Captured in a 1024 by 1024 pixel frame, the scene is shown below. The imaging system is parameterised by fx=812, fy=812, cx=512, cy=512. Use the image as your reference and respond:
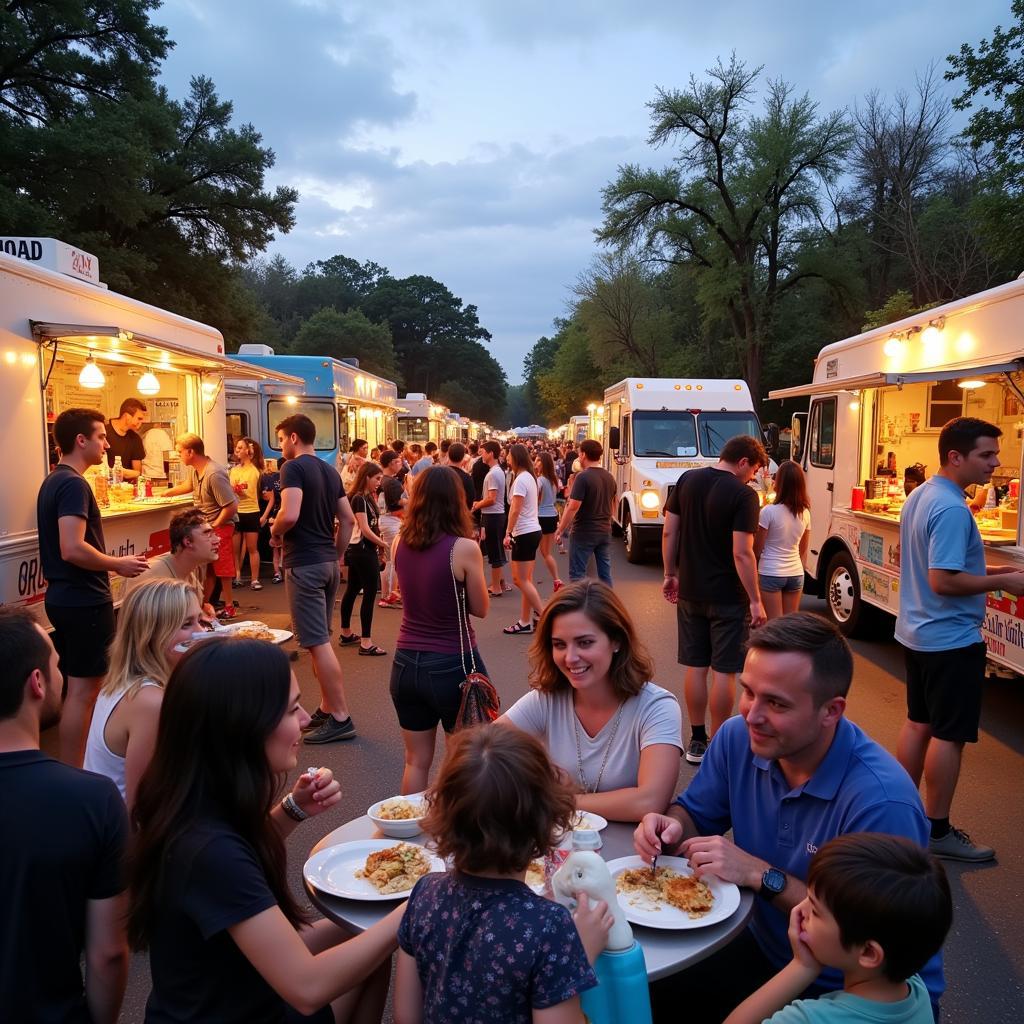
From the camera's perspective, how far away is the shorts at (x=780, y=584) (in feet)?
21.5

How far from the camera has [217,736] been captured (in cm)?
179

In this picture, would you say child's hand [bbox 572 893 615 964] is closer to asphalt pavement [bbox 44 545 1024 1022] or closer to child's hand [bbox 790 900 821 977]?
child's hand [bbox 790 900 821 977]

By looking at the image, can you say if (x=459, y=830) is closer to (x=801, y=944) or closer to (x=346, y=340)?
(x=801, y=944)

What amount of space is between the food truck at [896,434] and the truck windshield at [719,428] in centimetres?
238

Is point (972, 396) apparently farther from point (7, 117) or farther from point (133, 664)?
point (7, 117)

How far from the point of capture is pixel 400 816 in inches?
104

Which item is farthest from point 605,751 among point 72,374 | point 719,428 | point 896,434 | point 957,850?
point 719,428

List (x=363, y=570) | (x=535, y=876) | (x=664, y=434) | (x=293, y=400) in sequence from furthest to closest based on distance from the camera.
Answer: (x=293, y=400) < (x=664, y=434) < (x=363, y=570) < (x=535, y=876)

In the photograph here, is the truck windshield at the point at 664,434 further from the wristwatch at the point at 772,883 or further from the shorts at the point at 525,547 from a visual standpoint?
the wristwatch at the point at 772,883

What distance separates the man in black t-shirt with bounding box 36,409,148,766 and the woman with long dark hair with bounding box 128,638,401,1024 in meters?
3.44

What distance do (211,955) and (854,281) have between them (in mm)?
33032

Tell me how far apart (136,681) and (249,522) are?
8.61 m

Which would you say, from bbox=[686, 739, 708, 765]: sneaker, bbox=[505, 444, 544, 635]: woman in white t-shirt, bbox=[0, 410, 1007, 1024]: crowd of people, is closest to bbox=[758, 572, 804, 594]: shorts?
bbox=[686, 739, 708, 765]: sneaker

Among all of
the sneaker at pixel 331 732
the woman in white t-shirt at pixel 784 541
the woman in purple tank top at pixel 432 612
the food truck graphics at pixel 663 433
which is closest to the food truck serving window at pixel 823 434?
the woman in white t-shirt at pixel 784 541
